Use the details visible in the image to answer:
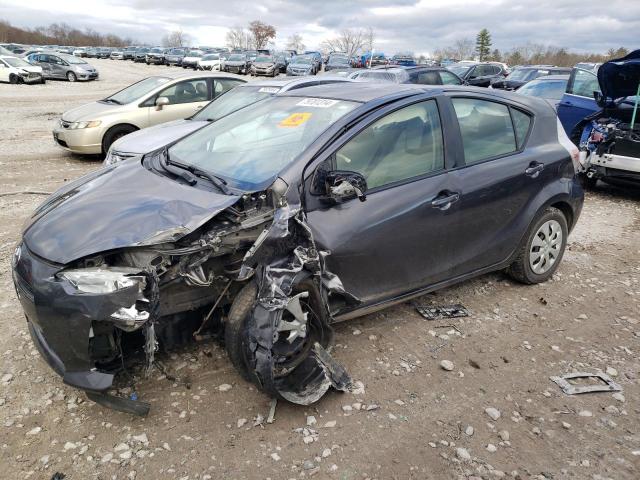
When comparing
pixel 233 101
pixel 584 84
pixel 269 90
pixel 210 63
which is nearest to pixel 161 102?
pixel 233 101

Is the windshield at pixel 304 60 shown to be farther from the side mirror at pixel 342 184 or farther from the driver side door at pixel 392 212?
the side mirror at pixel 342 184

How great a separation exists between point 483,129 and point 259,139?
172cm

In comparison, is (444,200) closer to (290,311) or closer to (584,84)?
(290,311)

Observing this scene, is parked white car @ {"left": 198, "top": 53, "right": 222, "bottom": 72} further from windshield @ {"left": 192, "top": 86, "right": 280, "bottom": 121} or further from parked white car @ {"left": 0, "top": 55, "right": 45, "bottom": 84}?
windshield @ {"left": 192, "top": 86, "right": 280, "bottom": 121}

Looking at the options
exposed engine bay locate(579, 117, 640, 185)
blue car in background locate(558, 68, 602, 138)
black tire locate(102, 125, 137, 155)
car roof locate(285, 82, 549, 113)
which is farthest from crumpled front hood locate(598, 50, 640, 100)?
black tire locate(102, 125, 137, 155)

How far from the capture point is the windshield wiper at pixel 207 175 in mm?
2964

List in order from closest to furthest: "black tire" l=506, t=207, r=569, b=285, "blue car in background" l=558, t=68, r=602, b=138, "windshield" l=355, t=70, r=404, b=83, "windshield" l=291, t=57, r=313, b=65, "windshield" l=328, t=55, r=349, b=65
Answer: "black tire" l=506, t=207, r=569, b=285, "blue car in background" l=558, t=68, r=602, b=138, "windshield" l=355, t=70, r=404, b=83, "windshield" l=291, t=57, r=313, b=65, "windshield" l=328, t=55, r=349, b=65

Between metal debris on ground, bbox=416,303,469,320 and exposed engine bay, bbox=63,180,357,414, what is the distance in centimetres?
107

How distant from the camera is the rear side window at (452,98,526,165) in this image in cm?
364

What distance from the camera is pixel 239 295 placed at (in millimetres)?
2844

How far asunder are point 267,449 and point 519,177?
9.10 ft

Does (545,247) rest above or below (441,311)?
above

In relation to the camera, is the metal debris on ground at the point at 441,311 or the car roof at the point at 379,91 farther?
the metal debris on ground at the point at 441,311

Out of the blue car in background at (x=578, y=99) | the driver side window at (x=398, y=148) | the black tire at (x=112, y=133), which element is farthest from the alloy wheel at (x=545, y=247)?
the black tire at (x=112, y=133)
